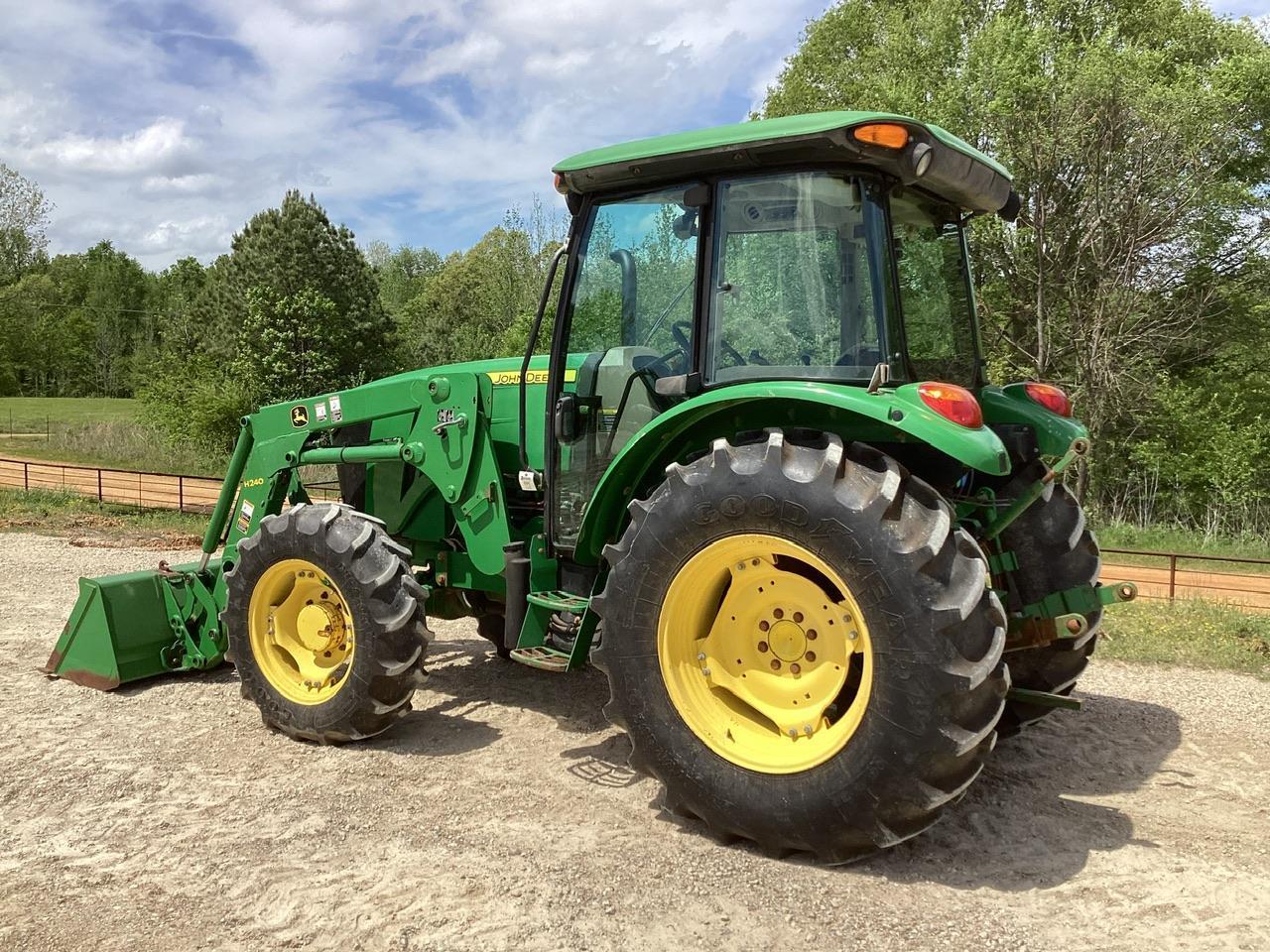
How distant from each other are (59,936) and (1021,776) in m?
3.74

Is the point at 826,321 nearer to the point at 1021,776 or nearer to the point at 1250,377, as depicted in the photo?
the point at 1021,776

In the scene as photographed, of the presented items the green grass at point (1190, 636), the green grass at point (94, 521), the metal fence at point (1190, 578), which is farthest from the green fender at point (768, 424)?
the green grass at point (94, 521)

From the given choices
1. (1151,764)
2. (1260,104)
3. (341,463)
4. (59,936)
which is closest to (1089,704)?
(1151,764)

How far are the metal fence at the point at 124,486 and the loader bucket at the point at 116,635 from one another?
9.18 meters

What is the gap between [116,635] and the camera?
5.55 metres

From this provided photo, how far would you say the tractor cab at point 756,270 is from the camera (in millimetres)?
3715

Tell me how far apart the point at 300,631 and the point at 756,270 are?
2978mm

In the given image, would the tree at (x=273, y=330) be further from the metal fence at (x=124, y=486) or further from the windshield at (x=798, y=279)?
the windshield at (x=798, y=279)

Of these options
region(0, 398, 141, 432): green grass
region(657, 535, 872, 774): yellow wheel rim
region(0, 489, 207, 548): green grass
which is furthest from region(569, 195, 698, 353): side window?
region(0, 398, 141, 432): green grass

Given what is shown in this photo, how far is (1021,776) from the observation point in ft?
14.1

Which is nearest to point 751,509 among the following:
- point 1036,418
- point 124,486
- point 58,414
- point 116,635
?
point 1036,418

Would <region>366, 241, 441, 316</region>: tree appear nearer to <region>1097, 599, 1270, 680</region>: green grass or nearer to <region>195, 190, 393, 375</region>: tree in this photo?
<region>195, 190, 393, 375</region>: tree

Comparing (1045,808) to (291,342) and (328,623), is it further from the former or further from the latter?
(291,342)

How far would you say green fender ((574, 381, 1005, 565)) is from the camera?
10.7 feet
